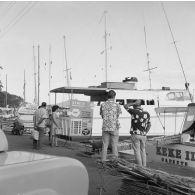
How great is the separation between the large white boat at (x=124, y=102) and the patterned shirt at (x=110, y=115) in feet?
23.8

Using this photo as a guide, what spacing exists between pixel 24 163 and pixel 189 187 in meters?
2.03

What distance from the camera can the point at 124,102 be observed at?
19.7m

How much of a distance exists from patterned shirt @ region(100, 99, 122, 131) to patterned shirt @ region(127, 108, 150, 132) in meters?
0.71

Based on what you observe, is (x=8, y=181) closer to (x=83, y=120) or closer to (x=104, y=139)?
(x=104, y=139)

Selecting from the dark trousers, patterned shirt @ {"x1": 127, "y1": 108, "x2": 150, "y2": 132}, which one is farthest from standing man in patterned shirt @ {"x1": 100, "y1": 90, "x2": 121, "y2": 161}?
the dark trousers

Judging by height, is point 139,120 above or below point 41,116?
below

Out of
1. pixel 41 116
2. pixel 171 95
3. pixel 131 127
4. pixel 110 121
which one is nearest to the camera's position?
pixel 131 127

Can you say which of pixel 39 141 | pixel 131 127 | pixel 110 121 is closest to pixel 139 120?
pixel 131 127

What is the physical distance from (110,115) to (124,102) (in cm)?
1056

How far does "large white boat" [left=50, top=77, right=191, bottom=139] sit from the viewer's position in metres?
16.9

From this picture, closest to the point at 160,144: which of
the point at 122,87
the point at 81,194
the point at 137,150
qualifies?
the point at 137,150

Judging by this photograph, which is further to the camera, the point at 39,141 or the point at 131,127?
the point at 39,141

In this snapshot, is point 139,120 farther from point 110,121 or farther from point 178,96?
point 178,96

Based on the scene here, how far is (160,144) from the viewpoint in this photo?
8750mm
